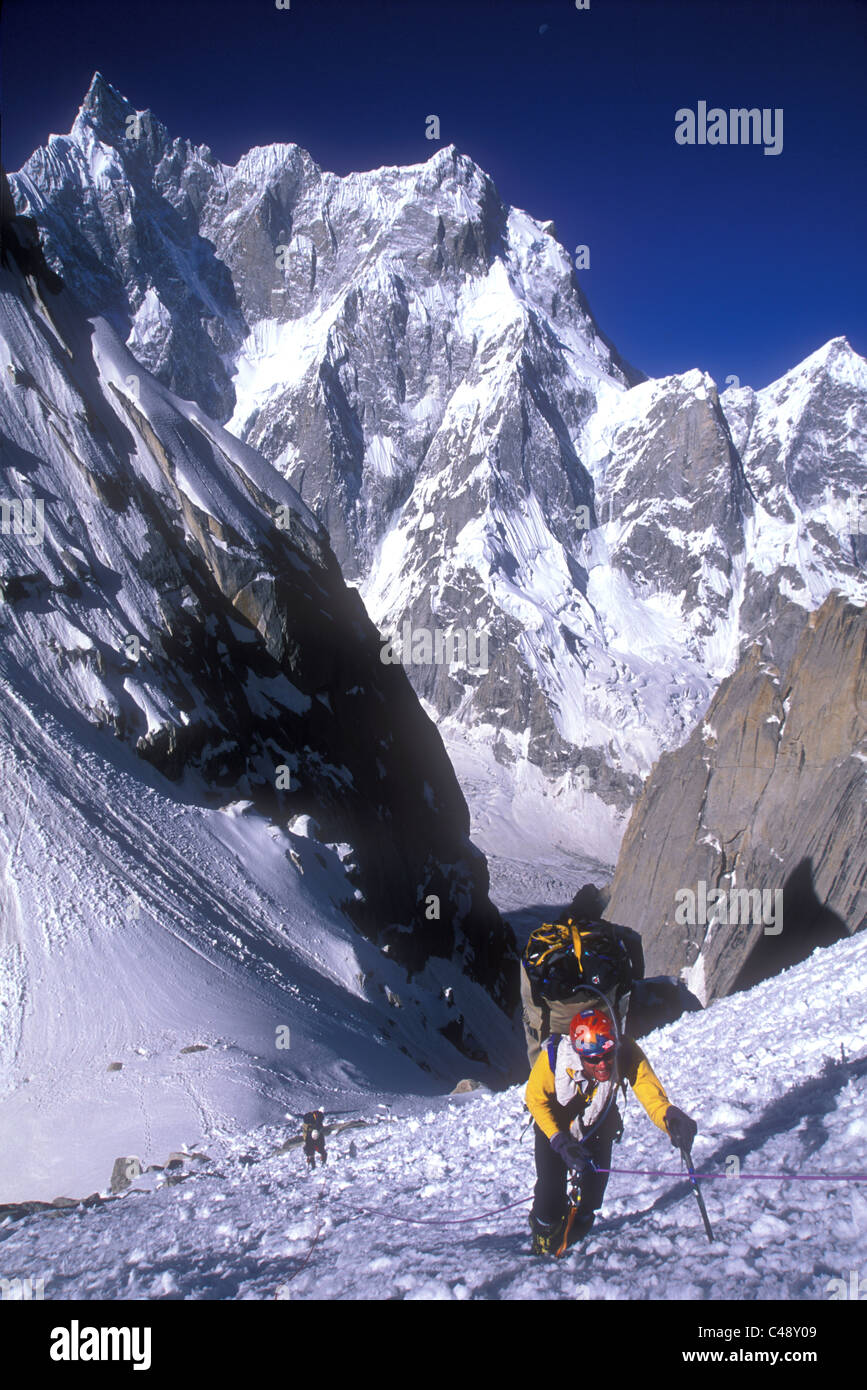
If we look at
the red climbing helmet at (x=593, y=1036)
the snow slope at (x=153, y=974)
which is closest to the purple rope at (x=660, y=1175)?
the red climbing helmet at (x=593, y=1036)

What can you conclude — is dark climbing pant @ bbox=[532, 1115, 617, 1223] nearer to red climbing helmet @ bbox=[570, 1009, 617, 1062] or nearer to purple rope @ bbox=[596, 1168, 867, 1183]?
purple rope @ bbox=[596, 1168, 867, 1183]

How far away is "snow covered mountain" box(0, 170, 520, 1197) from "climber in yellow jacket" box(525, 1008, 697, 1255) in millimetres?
13317

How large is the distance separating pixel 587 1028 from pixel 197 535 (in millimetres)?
46388

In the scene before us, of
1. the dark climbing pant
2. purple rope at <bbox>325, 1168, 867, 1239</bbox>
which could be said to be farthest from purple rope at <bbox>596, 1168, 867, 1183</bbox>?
the dark climbing pant

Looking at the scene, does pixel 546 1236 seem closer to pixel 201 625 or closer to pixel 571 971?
pixel 571 971

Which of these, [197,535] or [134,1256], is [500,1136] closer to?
[134,1256]

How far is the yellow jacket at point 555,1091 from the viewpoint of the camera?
5672 mm

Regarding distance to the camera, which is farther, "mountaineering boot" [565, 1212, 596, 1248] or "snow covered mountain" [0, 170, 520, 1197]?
"snow covered mountain" [0, 170, 520, 1197]

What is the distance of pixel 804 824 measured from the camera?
35.3m

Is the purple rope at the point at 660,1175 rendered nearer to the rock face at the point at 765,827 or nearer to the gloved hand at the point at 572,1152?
the gloved hand at the point at 572,1152

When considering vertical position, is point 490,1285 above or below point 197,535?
below

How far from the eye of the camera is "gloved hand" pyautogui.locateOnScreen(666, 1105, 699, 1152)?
204 inches

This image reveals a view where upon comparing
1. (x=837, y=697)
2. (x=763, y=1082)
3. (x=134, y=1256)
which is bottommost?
(x=134, y=1256)
